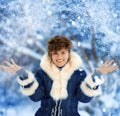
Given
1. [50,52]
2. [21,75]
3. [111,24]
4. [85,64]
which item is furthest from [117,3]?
[21,75]

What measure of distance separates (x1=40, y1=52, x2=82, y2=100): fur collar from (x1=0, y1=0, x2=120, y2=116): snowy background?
212 mm

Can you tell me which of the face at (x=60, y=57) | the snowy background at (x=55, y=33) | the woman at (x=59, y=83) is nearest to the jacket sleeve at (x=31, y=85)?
the woman at (x=59, y=83)

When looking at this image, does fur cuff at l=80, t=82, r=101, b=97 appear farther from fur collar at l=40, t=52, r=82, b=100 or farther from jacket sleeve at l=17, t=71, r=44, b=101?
jacket sleeve at l=17, t=71, r=44, b=101

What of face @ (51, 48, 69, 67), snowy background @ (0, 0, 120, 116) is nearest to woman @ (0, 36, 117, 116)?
face @ (51, 48, 69, 67)

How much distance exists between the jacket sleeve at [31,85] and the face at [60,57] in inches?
4.5

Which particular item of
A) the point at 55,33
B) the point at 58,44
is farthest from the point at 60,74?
the point at 55,33

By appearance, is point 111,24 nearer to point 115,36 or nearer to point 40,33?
point 115,36

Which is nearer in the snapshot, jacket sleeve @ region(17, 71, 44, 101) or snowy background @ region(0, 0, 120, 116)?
jacket sleeve @ region(17, 71, 44, 101)

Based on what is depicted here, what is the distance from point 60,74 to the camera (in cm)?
188

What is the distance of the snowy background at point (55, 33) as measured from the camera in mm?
2080

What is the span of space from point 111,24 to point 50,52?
42 cm

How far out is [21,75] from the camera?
1790 millimetres

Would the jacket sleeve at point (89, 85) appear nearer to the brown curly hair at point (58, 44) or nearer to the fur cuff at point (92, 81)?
the fur cuff at point (92, 81)

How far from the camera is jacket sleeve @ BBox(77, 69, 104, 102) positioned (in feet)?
5.84
